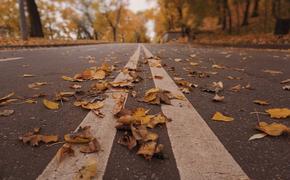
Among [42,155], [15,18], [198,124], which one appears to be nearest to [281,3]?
[198,124]

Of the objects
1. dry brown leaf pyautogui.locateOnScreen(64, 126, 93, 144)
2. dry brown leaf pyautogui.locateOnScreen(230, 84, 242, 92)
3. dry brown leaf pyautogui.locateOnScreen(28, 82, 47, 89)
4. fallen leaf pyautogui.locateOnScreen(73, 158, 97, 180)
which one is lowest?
fallen leaf pyautogui.locateOnScreen(73, 158, 97, 180)

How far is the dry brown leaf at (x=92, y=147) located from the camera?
1.24 m

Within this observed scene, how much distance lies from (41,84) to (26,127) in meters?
1.32

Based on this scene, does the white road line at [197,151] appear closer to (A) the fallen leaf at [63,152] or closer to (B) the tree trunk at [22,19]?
(A) the fallen leaf at [63,152]

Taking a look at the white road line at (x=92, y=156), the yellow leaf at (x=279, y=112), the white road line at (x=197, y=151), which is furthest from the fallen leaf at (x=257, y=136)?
the white road line at (x=92, y=156)

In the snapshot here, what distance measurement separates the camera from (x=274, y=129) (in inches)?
60.6

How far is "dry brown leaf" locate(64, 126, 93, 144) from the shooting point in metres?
1.32

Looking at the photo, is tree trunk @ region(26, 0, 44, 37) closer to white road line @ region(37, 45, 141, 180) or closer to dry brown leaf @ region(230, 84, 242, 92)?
dry brown leaf @ region(230, 84, 242, 92)

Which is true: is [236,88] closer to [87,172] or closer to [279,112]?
[279,112]

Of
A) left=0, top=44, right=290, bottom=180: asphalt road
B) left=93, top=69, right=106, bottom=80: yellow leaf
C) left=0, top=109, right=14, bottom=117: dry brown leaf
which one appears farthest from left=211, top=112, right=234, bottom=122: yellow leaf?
left=93, top=69, right=106, bottom=80: yellow leaf

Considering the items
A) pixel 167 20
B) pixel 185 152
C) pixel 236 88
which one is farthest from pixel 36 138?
pixel 167 20

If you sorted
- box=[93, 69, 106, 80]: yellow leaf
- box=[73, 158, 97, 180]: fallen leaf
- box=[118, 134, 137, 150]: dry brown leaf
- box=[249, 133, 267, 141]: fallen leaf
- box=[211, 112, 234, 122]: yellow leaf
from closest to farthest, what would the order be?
box=[73, 158, 97, 180]: fallen leaf → box=[118, 134, 137, 150]: dry brown leaf → box=[249, 133, 267, 141]: fallen leaf → box=[211, 112, 234, 122]: yellow leaf → box=[93, 69, 106, 80]: yellow leaf

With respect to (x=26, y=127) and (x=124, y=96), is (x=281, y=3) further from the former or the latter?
(x=26, y=127)

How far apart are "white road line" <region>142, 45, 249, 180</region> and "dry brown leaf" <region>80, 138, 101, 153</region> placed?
1.30ft
